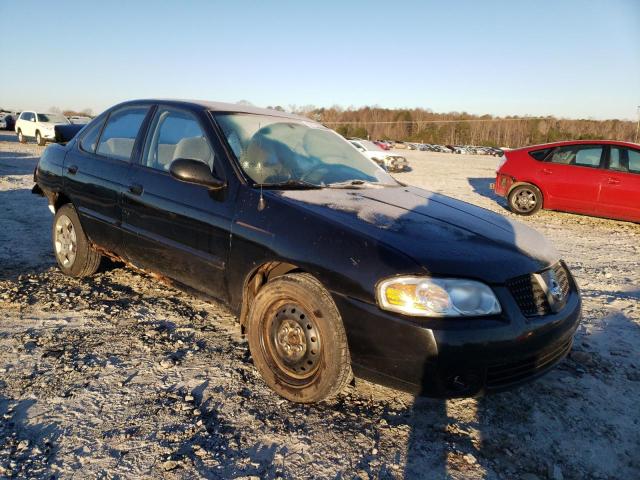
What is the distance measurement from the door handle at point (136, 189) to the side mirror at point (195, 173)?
24.0 inches

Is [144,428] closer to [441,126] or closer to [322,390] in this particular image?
[322,390]

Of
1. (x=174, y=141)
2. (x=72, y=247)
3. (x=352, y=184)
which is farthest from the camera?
(x=72, y=247)

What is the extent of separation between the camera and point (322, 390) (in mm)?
2420

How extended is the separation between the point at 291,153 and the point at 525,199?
7.37 metres

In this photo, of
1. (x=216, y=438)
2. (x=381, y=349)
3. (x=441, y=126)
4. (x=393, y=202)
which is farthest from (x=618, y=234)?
(x=441, y=126)

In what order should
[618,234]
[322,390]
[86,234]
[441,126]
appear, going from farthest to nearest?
[441,126]
[618,234]
[86,234]
[322,390]

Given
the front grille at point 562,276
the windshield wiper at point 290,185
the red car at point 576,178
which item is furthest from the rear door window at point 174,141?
the red car at point 576,178

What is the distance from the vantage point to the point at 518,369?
229cm

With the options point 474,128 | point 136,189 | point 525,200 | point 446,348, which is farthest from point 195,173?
point 474,128

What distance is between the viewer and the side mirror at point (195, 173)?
9.32ft

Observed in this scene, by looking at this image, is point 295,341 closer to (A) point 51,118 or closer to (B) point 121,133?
(B) point 121,133

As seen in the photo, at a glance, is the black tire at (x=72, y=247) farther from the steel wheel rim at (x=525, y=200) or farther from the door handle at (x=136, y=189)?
the steel wheel rim at (x=525, y=200)

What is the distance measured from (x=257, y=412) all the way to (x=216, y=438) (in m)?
0.29

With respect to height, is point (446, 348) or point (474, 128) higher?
point (474, 128)
